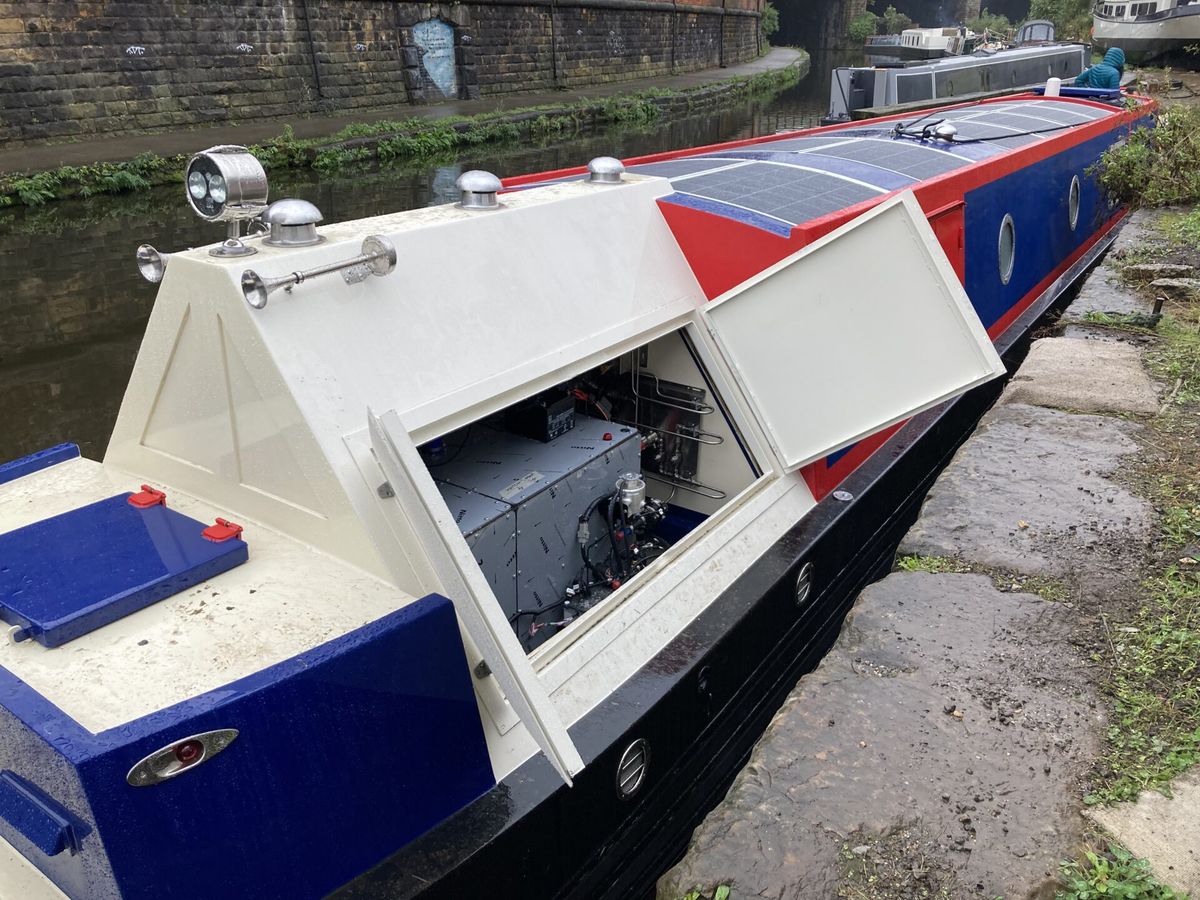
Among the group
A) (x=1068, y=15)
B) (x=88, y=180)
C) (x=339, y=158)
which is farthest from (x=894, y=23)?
(x=88, y=180)

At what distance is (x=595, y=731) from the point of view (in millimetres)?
2805

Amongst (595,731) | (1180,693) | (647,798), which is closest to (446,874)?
(595,731)

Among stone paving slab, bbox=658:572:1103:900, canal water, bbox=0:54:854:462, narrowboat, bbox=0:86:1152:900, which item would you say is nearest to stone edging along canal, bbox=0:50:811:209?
canal water, bbox=0:54:854:462

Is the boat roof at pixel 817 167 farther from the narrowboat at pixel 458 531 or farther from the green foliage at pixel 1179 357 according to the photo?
the green foliage at pixel 1179 357

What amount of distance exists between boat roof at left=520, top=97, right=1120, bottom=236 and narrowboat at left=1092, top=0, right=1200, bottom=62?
22964 mm

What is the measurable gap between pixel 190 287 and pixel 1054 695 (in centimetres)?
254

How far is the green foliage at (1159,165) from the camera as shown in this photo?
732cm

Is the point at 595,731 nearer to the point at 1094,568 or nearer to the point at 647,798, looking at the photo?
the point at 647,798

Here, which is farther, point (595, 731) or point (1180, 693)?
point (595, 731)

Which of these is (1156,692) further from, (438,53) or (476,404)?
(438,53)

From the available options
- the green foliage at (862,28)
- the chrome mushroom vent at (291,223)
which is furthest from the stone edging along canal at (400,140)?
the green foliage at (862,28)

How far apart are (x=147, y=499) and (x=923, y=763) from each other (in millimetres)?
2351

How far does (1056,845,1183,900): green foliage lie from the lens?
153cm

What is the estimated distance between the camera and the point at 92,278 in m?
9.93
